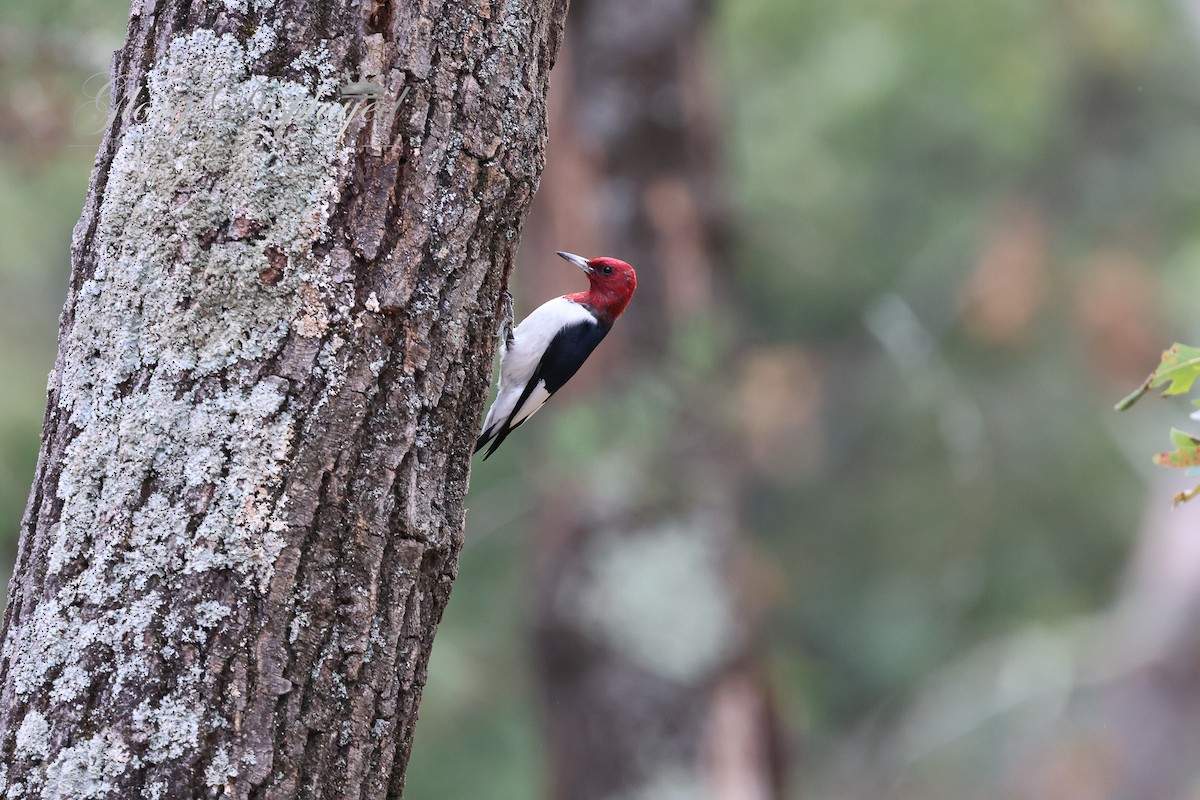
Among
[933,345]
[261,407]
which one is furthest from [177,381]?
[933,345]

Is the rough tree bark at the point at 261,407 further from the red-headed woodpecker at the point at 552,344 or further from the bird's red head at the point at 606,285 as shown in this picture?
the bird's red head at the point at 606,285

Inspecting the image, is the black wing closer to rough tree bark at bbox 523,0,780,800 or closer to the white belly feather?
the white belly feather

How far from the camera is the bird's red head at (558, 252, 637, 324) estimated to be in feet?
11.2

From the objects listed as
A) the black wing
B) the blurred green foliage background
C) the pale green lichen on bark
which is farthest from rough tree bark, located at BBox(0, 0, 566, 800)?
the blurred green foliage background

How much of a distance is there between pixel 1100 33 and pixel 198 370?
28.6ft

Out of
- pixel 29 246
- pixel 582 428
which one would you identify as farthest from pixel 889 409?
pixel 29 246

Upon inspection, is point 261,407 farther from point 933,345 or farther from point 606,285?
point 933,345

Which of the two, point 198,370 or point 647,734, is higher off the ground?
point 647,734

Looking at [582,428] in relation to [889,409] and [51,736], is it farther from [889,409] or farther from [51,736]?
[889,409]

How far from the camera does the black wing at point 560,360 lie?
3.18 m

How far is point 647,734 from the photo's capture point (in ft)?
15.0

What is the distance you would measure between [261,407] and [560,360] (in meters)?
1.76

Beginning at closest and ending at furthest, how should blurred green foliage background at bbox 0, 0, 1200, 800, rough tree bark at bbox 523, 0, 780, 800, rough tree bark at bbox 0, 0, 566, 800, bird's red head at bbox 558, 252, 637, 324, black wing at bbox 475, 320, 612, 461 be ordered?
rough tree bark at bbox 0, 0, 566, 800
black wing at bbox 475, 320, 612, 461
bird's red head at bbox 558, 252, 637, 324
rough tree bark at bbox 523, 0, 780, 800
blurred green foliage background at bbox 0, 0, 1200, 800

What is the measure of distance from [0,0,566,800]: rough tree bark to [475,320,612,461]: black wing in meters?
1.54
